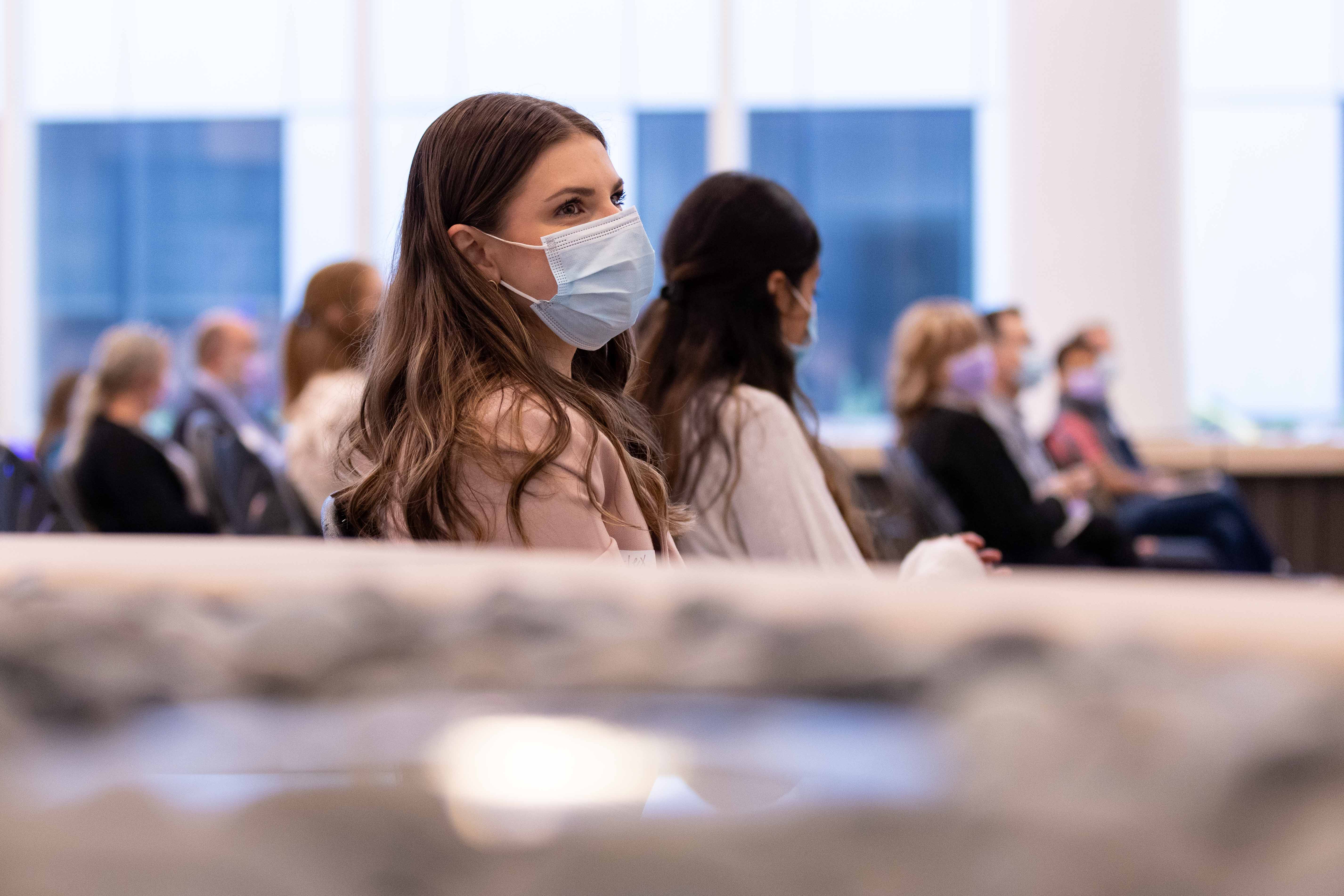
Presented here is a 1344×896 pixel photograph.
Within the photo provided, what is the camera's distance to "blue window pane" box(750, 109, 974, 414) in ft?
22.2

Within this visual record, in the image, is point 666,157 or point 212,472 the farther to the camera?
point 666,157

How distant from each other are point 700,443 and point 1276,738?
1394mm

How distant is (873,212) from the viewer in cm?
682

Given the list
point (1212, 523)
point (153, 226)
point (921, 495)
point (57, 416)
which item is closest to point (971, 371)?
point (921, 495)

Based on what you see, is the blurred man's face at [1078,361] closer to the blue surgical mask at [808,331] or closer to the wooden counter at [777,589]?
the blue surgical mask at [808,331]

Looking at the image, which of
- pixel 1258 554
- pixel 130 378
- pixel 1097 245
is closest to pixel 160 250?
pixel 130 378

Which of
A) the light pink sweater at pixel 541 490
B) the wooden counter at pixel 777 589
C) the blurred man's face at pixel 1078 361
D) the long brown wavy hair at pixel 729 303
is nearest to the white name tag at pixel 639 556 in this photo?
the light pink sweater at pixel 541 490

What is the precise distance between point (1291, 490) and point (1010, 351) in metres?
1.62

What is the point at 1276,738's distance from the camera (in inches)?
7.9

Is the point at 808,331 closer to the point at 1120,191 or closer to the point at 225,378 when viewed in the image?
the point at 225,378

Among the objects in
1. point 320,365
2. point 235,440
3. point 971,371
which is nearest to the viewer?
point 235,440

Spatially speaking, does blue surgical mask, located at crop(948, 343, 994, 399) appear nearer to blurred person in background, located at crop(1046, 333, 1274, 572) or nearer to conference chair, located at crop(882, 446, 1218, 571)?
conference chair, located at crop(882, 446, 1218, 571)

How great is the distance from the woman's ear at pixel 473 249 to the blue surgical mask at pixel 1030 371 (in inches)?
136

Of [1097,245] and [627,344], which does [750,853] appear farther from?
[1097,245]
